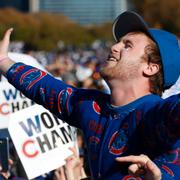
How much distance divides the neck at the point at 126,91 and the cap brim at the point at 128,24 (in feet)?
0.75

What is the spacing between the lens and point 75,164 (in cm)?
387

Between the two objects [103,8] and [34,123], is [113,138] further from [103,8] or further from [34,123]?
[103,8]

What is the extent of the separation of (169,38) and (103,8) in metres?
155

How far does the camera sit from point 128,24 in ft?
11.7

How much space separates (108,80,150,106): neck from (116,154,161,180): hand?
56 cm

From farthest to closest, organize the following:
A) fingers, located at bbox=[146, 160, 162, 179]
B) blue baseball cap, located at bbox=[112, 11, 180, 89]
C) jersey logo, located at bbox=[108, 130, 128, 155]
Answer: blue baseball cap, located at bbox=[112, 11, 180, 89] < jersey logo, located at bbox=[108, 130, 128, 155] < fingers, located at bbox=[146, 160, 162, 179]

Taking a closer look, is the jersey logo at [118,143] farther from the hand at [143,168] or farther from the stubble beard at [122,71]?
the hand at [143,168]

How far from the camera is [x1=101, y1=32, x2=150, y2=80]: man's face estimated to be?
11.0ft

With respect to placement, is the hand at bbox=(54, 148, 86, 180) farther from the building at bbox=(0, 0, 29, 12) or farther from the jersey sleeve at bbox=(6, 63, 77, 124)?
the building at bbox=(0, 0, 29, 12)

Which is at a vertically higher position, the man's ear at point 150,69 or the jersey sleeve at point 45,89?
the man's ear at point 150,69

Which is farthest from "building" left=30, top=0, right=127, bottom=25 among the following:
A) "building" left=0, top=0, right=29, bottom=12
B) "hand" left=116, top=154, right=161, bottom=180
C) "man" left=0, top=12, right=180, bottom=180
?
"hand" left=116, top=154, right=161, bottom=180

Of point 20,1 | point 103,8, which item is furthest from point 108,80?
point 103,8

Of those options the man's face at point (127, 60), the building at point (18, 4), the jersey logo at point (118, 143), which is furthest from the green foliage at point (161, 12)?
the jersey logo at point (118, 143)

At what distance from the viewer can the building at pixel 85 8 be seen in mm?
145375
